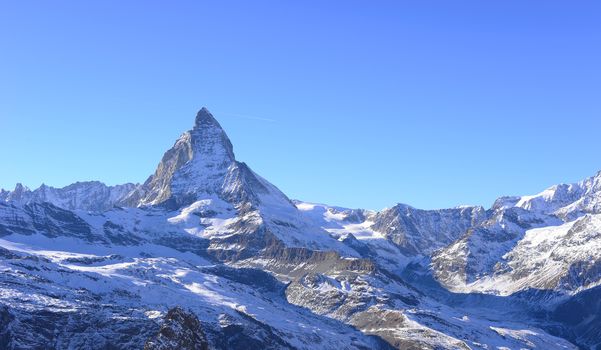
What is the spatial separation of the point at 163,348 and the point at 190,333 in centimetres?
353

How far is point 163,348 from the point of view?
252ft

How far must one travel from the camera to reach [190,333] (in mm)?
79562
